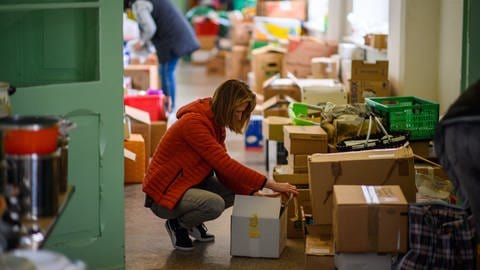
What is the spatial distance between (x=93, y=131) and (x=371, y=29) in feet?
14.9

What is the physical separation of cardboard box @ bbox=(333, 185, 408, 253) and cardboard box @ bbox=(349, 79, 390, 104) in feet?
9.45

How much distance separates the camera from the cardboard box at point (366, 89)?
23.2 ft

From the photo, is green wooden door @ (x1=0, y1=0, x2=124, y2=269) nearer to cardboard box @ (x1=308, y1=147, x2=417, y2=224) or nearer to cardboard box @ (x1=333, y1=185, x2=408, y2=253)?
cardboard box @ (x1=308, y1=147, x2=417, y2=224)

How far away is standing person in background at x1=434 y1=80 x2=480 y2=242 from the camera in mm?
3711

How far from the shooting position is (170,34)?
32.2 feet

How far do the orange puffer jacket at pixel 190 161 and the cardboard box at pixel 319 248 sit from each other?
391 mm

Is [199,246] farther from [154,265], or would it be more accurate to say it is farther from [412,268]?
[412,268]

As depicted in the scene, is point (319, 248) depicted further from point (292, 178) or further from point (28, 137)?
point (28, 137)

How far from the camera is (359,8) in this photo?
932 centimetres

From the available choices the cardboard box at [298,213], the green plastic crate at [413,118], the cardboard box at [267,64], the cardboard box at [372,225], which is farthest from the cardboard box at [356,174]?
the cardboard box at [267,64]

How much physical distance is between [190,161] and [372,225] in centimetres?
125

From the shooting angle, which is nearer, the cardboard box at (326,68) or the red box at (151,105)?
the red box at (151,105)

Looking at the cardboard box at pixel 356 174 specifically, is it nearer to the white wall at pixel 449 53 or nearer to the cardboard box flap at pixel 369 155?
the cardboard box flap at pixel 369 155

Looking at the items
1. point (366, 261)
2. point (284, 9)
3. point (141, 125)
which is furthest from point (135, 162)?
point (284, 9)
